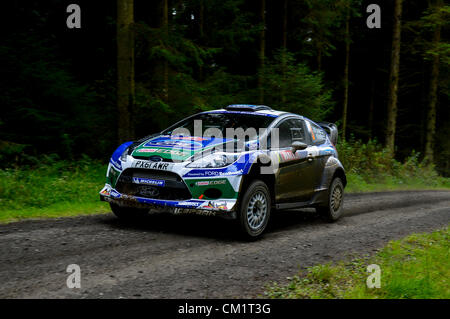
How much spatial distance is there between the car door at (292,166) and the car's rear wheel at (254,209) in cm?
Answer: 41

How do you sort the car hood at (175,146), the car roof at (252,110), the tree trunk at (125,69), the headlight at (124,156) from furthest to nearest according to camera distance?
the tree trunk at (125,69) → the car roof at (252,110) → the headlight at (124,156) → the car hood at (175,146)

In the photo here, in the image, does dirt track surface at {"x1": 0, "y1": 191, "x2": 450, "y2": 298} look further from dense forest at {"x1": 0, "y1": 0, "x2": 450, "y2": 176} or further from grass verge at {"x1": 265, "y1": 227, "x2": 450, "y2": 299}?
dense forest at {"x1": 0, "y1": 0, "x2": 450, "y2": 176}

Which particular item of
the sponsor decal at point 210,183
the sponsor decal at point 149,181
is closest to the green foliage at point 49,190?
the sponsor decal at point 149,181

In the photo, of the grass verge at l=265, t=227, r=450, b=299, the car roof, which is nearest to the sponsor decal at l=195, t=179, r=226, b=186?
the grass verge at l=265, t=227, r=450, b=299

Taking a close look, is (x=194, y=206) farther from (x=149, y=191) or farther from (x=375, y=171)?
(x=375, y=171)

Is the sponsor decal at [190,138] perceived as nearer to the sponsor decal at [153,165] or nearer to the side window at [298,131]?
the sponsor decal at [153,165]

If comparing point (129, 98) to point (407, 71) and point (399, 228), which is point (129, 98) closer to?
point (399, 228)

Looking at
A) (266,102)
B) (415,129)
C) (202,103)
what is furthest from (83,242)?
(415,129)

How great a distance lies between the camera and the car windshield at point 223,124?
7.07m

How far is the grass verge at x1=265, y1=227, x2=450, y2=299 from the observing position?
4488 millimetres

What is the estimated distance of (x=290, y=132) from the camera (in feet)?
25.1

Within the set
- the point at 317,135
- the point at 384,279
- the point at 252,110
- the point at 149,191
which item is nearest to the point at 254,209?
the point at 149,191

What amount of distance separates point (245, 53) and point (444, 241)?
55.0 feet
